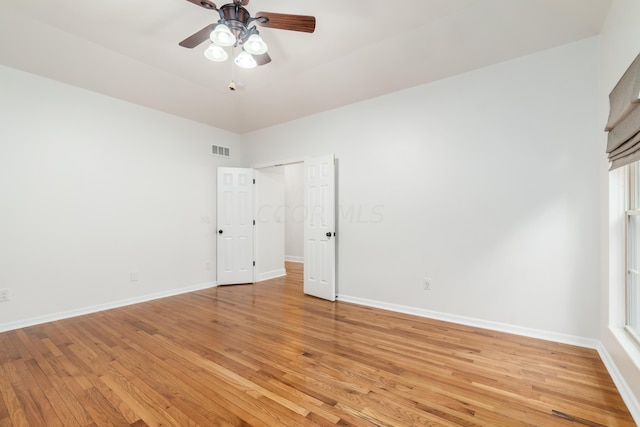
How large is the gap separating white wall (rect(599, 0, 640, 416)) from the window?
0.16 ft

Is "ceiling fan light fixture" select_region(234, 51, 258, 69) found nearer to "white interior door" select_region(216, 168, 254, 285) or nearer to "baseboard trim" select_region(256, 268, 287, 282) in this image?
"white interior door" select_region(216, 168, 254, 285)

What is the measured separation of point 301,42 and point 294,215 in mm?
5423

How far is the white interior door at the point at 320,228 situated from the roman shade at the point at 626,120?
2957 mm

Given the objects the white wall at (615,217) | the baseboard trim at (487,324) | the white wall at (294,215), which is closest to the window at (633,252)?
the white wall at (615,217)

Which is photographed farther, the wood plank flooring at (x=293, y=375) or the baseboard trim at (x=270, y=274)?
the baseboard trim at (x=270, y=274)

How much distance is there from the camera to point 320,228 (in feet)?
14.5

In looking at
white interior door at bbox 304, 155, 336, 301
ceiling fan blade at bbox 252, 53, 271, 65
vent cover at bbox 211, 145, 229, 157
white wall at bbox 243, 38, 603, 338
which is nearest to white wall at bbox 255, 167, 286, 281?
vent cover at bbox 211, 145, 229, 157

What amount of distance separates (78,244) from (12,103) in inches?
69.8

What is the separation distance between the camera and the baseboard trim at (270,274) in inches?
218

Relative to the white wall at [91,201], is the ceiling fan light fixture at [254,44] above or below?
above

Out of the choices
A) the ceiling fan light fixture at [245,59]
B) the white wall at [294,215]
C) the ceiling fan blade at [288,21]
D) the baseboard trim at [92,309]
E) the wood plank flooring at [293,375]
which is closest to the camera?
the wood plank flooring at [293,375]

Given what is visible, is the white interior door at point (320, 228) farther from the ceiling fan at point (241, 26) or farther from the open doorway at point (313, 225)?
the ceiling fan at point (241, 26)

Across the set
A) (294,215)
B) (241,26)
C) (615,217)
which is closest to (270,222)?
(294,215)

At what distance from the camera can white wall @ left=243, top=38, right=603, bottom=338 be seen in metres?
2.73
